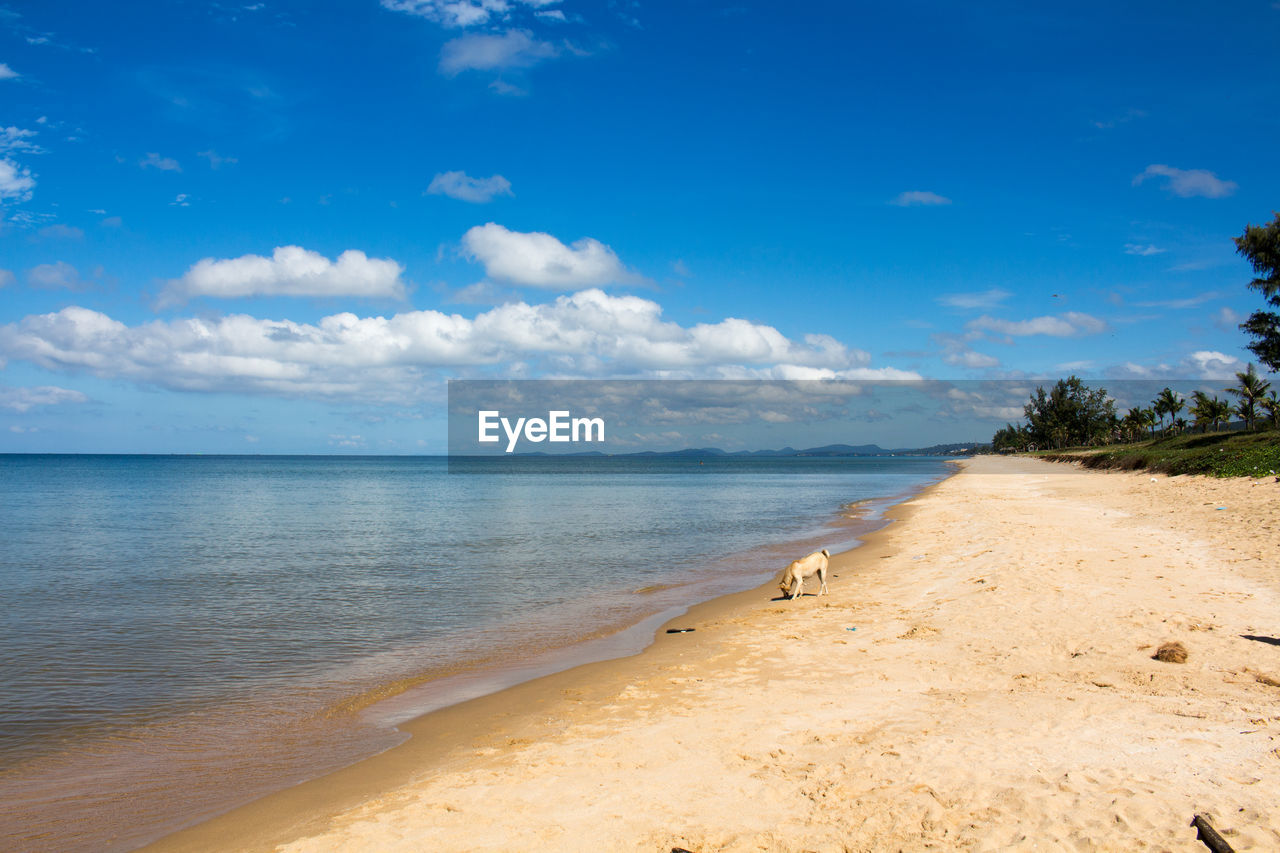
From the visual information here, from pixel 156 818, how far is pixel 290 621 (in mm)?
9571

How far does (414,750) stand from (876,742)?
5179 millimetres

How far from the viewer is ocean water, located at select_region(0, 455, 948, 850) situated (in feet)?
26.4

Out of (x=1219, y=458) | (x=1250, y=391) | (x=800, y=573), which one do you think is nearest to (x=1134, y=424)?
(x=1250, y=391)

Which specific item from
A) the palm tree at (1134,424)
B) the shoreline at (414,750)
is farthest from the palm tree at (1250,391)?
the shoreline at (414,750)

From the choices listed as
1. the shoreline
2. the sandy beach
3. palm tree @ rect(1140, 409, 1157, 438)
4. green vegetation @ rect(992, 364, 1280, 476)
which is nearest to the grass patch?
green vegetation @ rect(992, 364, 1280, 476)

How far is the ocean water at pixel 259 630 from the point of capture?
8.04 meters

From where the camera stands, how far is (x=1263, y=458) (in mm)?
35469

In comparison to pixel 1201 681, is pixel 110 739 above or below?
below

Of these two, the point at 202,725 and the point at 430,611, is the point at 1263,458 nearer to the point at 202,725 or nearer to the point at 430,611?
the point at 430,611

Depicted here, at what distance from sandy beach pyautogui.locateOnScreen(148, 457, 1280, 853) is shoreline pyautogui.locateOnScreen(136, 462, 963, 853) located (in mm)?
39

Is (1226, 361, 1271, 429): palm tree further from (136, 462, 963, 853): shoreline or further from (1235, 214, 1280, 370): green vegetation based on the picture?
(136, 462, 963, 853): shoreline

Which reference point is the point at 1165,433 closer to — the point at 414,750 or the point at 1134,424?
the point at 1134,424

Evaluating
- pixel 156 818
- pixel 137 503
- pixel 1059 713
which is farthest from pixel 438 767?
pixel 137 503

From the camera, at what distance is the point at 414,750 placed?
828cm
